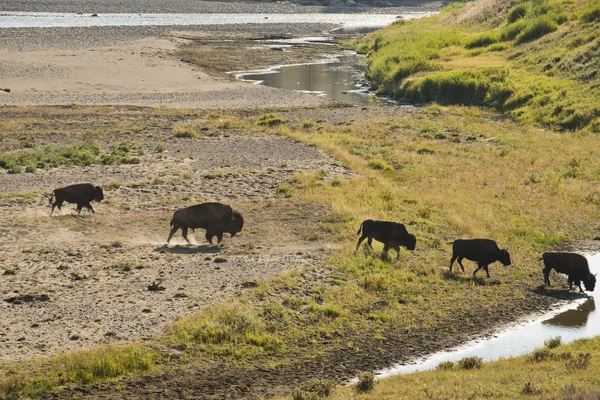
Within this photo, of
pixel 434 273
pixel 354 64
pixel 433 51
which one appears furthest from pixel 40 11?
pixel 434 273

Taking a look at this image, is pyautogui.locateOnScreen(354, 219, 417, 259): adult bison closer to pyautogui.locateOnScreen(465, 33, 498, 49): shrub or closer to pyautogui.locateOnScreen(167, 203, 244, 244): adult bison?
pyautogui.locateOnScreen(167, 203, 244, 244): adult bison

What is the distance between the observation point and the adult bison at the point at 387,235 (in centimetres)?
2350

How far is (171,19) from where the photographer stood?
13038 cm

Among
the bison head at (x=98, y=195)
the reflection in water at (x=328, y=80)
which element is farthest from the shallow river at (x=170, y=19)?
the bison head at (x=98, y=195)

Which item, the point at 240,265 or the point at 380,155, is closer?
the point at 240,265

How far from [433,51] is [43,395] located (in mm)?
63918

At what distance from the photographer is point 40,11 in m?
136

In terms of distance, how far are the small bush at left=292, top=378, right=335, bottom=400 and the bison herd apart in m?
8.38

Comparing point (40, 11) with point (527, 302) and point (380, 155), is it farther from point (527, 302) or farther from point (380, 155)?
point (527, 302)

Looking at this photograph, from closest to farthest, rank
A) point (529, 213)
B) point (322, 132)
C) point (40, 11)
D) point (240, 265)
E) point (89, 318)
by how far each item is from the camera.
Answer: point (89, 318) < point (240, 265) < point (529, 213) < point (322, 132) < point (40, 11)

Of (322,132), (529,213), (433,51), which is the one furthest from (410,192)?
(433,51)

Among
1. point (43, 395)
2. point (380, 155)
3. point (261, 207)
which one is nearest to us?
point (43, 395)

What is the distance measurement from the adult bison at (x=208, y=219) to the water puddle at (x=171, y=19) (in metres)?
88.5

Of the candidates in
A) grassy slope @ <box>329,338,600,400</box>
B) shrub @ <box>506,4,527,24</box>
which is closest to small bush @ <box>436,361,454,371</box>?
grassy slope @ <box>329,338,600,400</box>
